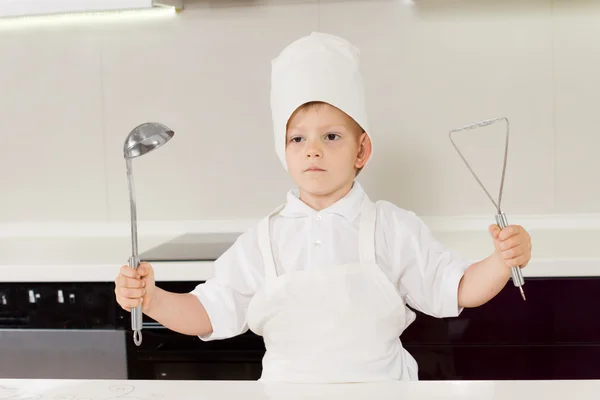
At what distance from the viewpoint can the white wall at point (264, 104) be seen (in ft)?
5.95

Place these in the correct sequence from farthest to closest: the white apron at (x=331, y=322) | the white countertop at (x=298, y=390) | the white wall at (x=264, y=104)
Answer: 1. the white wall at (x=264, y=104)
2. the white apron at (x=331, y=322)
3. the white countertop at (x=298, y=390)

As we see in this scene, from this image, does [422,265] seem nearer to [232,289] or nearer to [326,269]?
[326,269]

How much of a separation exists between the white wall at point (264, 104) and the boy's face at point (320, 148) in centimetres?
76

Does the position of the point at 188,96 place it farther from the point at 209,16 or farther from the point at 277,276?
the point at 277,276

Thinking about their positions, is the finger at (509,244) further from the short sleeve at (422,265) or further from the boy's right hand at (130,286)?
the boy's right hand at (130,286)

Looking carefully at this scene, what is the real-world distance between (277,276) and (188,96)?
0.96 meters

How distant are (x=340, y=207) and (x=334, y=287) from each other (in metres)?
0.13

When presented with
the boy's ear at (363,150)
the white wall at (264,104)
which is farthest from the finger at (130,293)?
the white wall at (264,104)

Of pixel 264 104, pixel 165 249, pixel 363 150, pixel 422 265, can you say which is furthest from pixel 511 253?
pixel 264 104

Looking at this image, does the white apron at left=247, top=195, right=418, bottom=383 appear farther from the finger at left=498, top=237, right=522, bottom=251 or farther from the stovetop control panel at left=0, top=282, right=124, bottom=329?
the stovetop control panel at left=0, top=282, right=124, bottom=329

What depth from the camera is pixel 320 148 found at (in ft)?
3.51

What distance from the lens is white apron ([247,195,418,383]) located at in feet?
3.38

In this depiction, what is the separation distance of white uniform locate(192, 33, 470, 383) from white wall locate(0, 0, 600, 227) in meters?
0.75

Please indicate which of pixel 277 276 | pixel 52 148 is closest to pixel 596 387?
pixel 277 276
